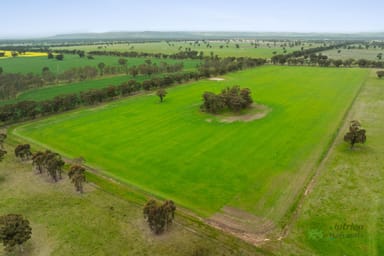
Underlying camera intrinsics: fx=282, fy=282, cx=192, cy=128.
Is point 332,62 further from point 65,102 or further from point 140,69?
point 65,102

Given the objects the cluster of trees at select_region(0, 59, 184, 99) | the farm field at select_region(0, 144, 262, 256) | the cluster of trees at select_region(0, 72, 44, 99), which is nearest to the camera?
the farm field at select_region(0, 144, 262, 256)

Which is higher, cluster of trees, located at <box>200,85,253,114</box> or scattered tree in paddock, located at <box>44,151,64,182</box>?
cluster of trees, located at <box>200,85,253,114</box>

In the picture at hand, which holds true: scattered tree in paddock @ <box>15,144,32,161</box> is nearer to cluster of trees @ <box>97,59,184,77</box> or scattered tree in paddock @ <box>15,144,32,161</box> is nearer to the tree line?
the tree line

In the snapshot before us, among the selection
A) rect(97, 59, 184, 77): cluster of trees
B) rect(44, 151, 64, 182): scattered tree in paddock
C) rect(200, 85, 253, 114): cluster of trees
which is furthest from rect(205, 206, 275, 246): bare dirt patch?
rect(97, 59, 184, 77): cluster of trees

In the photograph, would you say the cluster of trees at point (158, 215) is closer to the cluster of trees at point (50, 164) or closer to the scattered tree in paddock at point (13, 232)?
the scattered tree in paddock at point (13, 232)

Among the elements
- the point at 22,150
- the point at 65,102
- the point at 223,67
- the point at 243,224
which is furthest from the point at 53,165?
the point at 223,67

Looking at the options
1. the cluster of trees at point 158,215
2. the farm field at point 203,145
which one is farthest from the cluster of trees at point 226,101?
the cluster of trees at point 158,215

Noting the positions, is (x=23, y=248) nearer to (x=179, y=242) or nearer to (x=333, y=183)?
(x=179, y=242)
